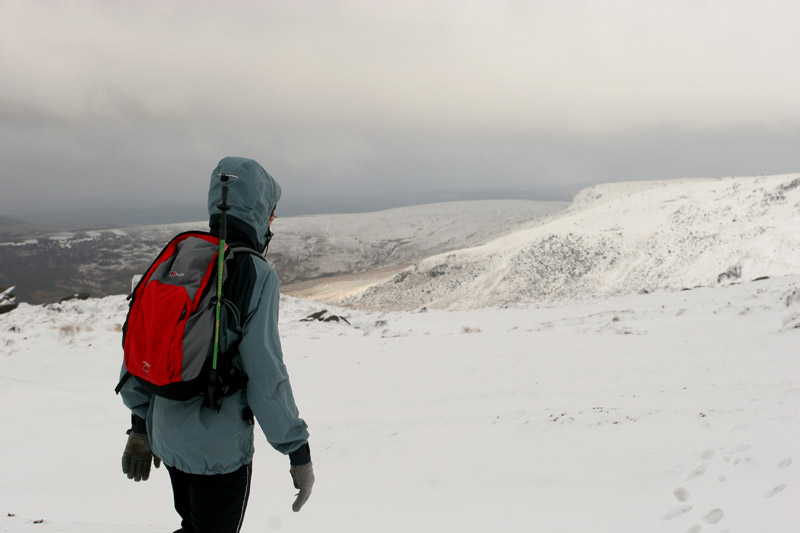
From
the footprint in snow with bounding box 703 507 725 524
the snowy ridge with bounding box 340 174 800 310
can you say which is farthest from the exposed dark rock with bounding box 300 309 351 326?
the footprint in snow with bounding box 703 507 725 524

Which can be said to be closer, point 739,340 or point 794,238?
point 739,340

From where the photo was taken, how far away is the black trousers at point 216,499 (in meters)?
2.25

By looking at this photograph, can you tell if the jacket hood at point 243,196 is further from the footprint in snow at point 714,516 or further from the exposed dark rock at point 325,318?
the exposed dark rock at point 325,318

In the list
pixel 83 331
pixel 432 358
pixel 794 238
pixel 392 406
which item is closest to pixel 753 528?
pixel 392 406

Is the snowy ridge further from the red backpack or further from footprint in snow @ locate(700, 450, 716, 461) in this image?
the red backpack

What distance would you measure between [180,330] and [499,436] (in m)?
4.39

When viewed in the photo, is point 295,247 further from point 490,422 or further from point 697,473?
point 697,473

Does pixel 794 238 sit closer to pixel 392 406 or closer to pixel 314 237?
pixel 392 406

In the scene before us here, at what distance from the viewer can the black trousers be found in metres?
2.25

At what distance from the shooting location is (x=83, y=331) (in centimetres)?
1404

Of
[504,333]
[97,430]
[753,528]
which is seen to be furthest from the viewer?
[504,333]

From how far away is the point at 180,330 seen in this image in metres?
1.97

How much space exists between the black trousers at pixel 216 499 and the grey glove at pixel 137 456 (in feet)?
1.11

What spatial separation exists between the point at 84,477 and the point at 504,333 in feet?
31.4
